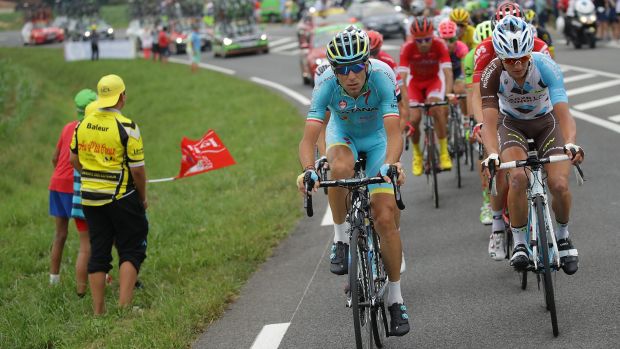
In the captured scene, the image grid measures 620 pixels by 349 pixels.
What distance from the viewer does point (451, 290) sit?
8539 mm

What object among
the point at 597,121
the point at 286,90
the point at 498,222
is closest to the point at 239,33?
the point at 286,90

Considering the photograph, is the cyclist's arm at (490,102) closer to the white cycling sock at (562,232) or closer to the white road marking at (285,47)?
the white cycling sock at (562,232)

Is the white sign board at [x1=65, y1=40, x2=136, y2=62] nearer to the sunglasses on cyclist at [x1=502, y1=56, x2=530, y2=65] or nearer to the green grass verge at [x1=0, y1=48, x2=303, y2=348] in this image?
the green grass verge at [x1=0, y1=48, x2=303, y2=348]

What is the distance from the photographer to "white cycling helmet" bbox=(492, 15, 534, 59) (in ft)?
23.8

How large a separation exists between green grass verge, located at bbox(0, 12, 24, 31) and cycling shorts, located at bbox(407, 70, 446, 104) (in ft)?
232

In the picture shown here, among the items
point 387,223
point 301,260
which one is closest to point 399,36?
point 301,260

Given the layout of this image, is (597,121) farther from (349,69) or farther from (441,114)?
(349,69)

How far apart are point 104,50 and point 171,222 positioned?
128 feet

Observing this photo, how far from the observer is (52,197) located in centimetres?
1034

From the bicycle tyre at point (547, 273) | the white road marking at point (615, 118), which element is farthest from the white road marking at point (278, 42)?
the bicycle tyre at point (547, 273)

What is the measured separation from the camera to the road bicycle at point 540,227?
6918 millimetres

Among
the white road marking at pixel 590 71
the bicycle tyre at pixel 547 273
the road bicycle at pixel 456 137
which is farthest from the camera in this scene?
the white road marking at pixel 590 71

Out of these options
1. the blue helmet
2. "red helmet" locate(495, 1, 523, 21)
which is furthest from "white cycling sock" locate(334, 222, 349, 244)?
"red helmet" locate(495, 1, 523, 21)

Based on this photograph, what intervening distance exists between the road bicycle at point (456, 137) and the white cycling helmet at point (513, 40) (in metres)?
6.13
